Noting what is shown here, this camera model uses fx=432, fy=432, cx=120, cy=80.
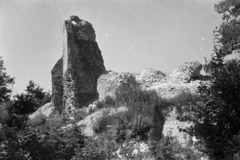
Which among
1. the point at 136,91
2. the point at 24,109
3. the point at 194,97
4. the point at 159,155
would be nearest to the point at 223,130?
the point at 159,155

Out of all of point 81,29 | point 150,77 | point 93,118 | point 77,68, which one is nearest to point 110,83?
point 77,68

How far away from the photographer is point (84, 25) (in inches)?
1022

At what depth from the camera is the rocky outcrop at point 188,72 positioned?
963 inches

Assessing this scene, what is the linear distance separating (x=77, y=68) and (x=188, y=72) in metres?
6.42

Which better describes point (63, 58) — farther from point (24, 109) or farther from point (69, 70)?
point (24, 109)

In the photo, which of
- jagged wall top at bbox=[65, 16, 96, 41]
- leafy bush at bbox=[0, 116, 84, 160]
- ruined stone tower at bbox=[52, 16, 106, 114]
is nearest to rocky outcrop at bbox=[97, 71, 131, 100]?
ruined stone tower at bbox=[52, 16, 106, 114]

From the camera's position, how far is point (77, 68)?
2527 centimetres

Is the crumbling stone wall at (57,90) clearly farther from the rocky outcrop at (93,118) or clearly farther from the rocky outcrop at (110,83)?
the rocky outcrop at (93,118)

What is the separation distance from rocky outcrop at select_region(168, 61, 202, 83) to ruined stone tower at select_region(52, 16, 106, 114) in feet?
14.5

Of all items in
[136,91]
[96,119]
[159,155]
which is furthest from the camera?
[136,91]

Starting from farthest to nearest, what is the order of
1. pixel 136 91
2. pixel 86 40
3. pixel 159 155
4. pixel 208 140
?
pixel 86 40 < pixel 136 91 < pixel 159 155 < pixel 208 140

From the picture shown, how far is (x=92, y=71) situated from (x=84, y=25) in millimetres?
2886

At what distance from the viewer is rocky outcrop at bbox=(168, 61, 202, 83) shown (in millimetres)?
24466

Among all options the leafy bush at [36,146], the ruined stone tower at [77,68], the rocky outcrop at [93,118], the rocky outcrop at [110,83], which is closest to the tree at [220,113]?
the leafy bush at [36,146]
